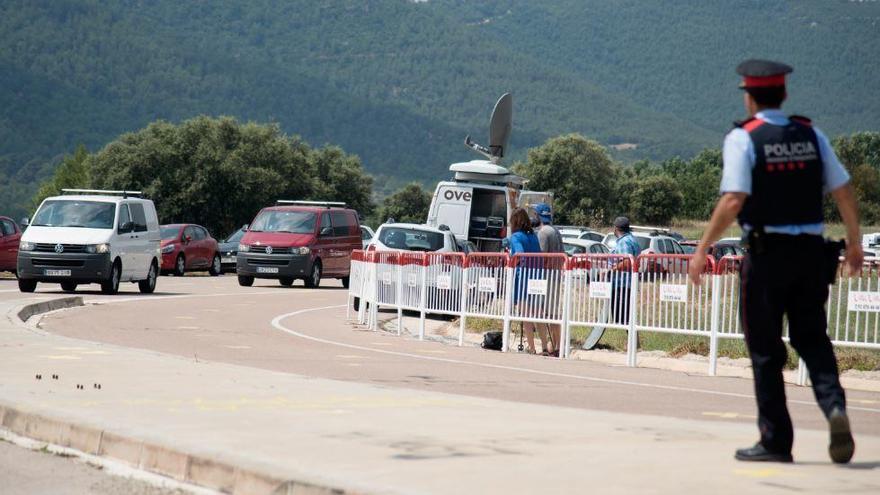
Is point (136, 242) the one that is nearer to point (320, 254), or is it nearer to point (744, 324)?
point (320, 254)

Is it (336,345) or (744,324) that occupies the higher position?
(744,324)

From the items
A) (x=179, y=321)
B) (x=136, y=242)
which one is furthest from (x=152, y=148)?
(x=179, y=321)

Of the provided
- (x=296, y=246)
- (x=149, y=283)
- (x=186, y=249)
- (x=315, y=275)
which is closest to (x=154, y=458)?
(x=149, y=283)

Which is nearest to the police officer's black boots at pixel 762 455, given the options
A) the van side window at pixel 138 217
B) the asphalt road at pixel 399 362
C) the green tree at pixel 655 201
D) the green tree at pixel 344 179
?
the asphalt road at pixel 399 362

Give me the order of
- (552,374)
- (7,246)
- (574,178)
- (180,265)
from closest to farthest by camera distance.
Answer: (552,374) < (7,246) < (180,265) < (574,178)

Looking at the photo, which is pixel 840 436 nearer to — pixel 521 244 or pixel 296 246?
pixel 521 244

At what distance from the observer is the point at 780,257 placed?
767 cm

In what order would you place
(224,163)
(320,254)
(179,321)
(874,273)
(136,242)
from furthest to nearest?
(224,163) → (320,254) → (136,242) → (179,321) → (874,273)

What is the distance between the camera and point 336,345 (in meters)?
19.1

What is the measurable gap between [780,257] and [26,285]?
24.3 meters

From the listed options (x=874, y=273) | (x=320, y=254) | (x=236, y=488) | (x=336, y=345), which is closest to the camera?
(x=236, y=488)

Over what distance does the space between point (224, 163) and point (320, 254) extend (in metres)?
65.4

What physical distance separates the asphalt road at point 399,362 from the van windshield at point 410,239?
2.11m

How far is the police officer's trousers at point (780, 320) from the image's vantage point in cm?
767
